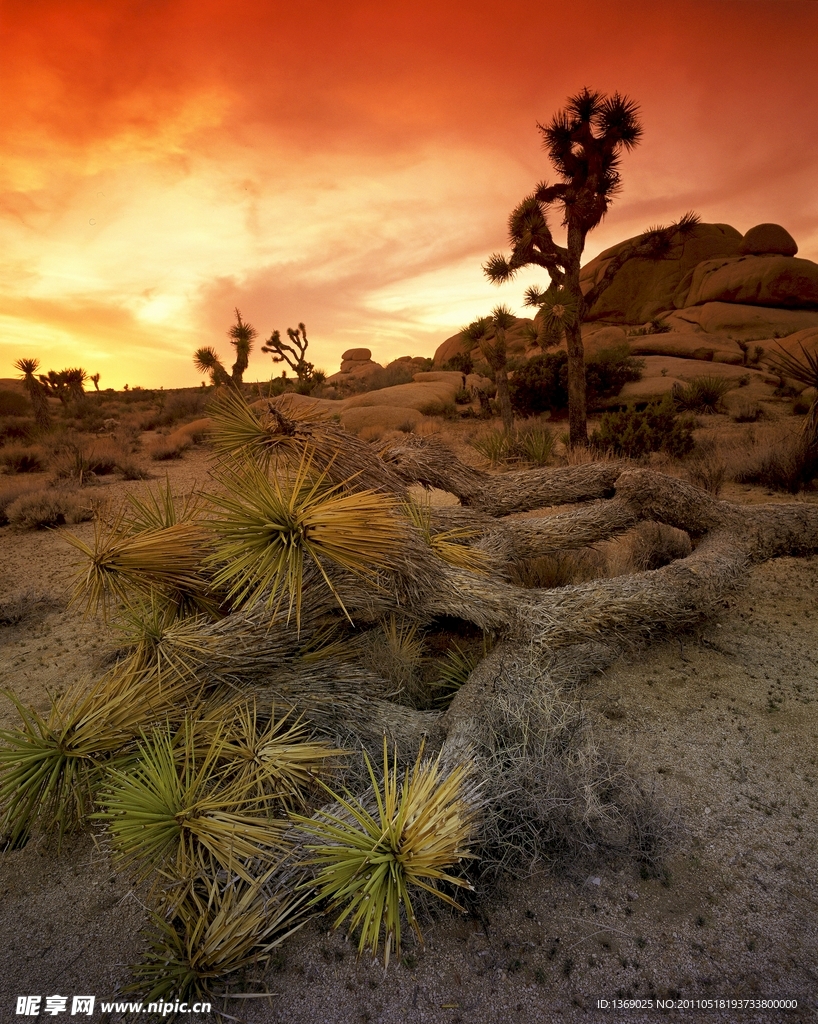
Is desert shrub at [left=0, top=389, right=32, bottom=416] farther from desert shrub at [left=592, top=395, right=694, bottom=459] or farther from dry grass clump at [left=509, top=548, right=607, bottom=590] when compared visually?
dry grass clump at [left=509, top=548, right=607, bottom=590]

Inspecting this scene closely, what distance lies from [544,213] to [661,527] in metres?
8.92

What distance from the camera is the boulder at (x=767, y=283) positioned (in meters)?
27.7

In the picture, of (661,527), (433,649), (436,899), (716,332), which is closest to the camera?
(436,899)

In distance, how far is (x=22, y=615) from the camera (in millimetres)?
4836

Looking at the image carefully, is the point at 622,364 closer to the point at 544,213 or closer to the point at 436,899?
the point at 544,213

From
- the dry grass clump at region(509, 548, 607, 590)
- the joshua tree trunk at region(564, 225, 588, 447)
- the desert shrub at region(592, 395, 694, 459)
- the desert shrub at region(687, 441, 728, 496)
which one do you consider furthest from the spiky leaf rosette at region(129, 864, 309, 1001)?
the joshua tree trunk at region(564, 225, 588, 447)

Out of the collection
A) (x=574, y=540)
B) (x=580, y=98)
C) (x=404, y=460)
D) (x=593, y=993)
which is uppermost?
(x=580, y=98)

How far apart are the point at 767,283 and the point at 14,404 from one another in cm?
3894

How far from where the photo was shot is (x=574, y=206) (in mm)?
A: 11102

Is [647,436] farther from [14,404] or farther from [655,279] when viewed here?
[655,279]

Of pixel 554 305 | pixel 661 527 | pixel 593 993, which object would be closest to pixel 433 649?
pixel 593 993

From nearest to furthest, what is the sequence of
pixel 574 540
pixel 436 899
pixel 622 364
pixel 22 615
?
1. pixel 436 899
2. pixel 574 540
3. pixel 22 615
4. pixel 622 364

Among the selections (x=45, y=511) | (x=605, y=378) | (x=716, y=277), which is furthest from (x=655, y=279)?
(x=45, y=511)

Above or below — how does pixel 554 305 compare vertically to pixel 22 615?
above
